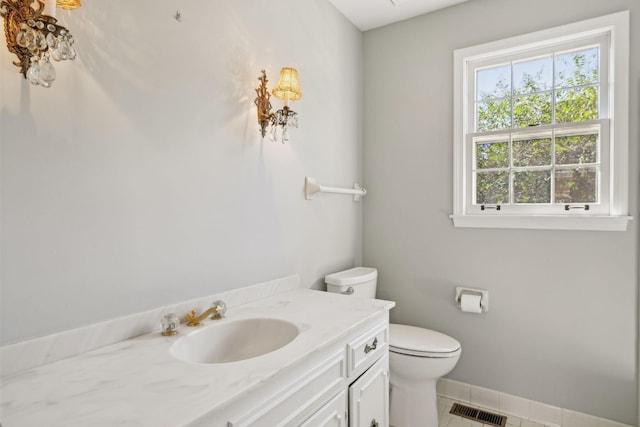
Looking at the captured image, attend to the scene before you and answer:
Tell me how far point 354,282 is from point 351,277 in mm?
35

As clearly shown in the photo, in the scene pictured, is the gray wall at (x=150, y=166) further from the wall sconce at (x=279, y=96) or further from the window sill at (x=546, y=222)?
the window sill at (x=546, y=222)

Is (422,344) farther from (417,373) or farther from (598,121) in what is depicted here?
(598,121)

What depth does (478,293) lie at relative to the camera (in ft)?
7.23

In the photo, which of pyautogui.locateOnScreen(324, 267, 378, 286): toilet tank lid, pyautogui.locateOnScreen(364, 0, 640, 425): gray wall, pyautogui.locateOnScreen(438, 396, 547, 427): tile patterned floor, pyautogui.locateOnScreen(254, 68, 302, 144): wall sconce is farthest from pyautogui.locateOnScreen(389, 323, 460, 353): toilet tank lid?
pyautogui.locateOnScreen(254, 68, 302, 144): wall sconce

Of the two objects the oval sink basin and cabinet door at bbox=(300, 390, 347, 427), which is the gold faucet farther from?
cabinet door at bbox=(300, 390, 347, 427)

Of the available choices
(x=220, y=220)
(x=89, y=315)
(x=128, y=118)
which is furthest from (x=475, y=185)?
(x=89, y=315)

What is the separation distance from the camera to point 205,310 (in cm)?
141

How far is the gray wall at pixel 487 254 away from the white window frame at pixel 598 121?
0.04 m

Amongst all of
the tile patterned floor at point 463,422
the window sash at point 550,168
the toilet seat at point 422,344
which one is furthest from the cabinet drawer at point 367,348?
the window sash at point 550,168

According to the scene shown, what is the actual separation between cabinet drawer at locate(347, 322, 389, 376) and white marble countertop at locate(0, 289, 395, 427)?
147 millimetres

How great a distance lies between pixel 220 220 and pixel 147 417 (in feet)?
2.90

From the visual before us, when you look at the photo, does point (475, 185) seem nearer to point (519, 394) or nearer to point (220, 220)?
point (519, 394)

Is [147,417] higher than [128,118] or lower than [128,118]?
lower

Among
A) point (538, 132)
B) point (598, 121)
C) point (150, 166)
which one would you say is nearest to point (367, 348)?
point (150, 166)
